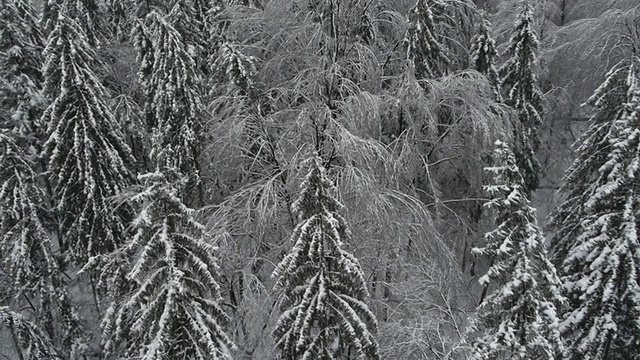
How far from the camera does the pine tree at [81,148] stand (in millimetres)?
15273

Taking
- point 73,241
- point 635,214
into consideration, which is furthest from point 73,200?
point 635,214

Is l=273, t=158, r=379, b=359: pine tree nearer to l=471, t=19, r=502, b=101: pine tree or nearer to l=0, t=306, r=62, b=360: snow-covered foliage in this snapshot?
l=0, t=306, r=62, b=360: snow-covered foliage

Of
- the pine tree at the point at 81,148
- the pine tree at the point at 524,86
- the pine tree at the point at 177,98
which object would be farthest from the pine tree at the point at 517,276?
the pine tree at the point at 81,148

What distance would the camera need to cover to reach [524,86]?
19.0 m

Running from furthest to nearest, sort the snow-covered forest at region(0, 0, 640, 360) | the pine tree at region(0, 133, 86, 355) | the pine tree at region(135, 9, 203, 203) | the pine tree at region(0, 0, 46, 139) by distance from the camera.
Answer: the pine tree at region(0, 0, 46, 139) < the pine tree at region(0, 133, 86, 355) < the pine tree at region(135, 9, 203, 203) < the snow-covered forest at region(0, 0, 640, 360)

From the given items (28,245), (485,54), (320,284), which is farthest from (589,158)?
(28,245)

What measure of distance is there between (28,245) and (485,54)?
616 inches

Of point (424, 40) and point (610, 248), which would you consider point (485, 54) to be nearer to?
point (424, 40)

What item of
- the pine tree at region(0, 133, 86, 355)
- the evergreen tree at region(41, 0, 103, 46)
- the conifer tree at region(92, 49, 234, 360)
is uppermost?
the evergreen tree at region(41, 0, 103, 46)

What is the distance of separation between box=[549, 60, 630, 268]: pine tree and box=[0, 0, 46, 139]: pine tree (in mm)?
16786

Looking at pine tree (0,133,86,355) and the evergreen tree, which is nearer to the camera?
pine tree (0,133,86,355)

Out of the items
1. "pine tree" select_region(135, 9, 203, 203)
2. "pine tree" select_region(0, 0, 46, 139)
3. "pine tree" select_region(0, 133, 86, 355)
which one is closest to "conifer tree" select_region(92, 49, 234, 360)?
"pine tree" select_region(135, 9, 203, 203)

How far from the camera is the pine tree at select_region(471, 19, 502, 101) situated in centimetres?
1708

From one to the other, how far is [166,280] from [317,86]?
6.85 m
